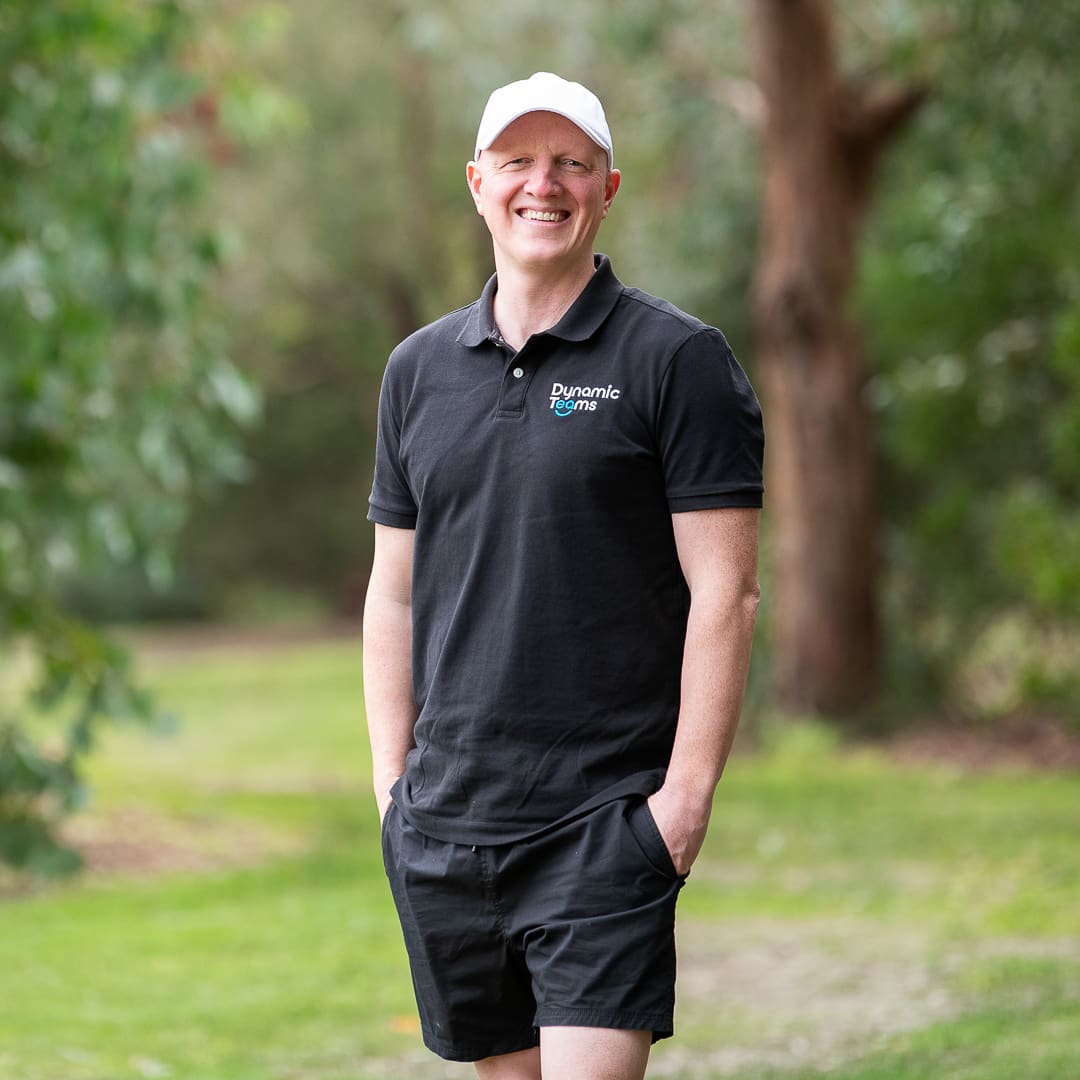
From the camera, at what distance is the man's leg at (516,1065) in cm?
314

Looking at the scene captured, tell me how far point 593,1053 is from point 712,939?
16.1 feet

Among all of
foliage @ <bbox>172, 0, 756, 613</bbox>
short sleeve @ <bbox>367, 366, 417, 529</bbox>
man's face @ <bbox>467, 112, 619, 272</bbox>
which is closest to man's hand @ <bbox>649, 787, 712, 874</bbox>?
short sleeve @ <bbox>367, 366, 417, 529</bbox>

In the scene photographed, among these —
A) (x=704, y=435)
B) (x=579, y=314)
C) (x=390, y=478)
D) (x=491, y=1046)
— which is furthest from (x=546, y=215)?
(x=491, y=1046)

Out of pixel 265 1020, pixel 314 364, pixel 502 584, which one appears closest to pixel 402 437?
pixel 502 584

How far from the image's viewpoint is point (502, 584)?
9.82 feet

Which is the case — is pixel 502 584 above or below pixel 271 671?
above

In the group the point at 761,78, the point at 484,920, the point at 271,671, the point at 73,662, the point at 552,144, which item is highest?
the point at 761,78

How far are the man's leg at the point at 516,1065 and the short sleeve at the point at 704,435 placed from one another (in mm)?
995

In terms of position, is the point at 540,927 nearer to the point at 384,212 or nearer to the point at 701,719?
the point at 701,719

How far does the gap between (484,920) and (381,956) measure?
175 inches

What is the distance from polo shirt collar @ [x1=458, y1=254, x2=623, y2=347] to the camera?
9.77 feet

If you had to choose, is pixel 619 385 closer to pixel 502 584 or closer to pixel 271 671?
pixel 502 584

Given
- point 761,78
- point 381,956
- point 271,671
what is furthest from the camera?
point 271,671

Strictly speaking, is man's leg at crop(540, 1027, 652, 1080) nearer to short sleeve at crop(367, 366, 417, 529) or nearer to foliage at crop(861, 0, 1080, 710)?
short sleeve at crop(367, 366, 417, 529)
